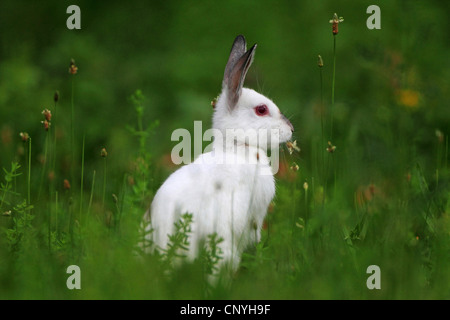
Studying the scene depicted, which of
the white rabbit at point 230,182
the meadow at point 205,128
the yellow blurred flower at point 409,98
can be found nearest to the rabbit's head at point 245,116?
the white rabbit at point 230,182

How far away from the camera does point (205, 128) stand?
7320mm

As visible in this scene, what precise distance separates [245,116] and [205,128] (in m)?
2.86

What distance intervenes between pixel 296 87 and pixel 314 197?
426 centimetres

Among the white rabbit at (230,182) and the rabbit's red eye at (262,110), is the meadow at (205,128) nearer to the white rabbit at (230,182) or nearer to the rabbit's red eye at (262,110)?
the white rabbit at (230,182)

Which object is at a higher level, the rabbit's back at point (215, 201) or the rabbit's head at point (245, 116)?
the rabbit's head at point (245, 116)

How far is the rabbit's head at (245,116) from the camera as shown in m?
4.41

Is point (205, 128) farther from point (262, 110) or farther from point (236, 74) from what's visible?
point (236, 74)

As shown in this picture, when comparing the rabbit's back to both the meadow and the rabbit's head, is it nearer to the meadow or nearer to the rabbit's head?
the meadow

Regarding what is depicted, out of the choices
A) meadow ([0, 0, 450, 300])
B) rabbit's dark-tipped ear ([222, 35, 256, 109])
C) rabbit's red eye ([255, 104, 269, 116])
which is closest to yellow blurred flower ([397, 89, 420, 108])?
meadow ([0, 0, 450, 300])

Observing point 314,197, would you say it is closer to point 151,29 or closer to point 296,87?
point 296,87

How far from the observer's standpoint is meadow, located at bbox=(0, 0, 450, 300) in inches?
132

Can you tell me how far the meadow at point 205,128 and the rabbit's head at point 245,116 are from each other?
19 centimetres

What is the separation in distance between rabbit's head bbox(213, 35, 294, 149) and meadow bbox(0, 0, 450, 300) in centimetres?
19

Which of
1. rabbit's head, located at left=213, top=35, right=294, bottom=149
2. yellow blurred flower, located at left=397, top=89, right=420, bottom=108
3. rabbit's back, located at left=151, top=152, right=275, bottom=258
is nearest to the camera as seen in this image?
rabbit's back, located at left=151, top=152, right=275, bottom=258
